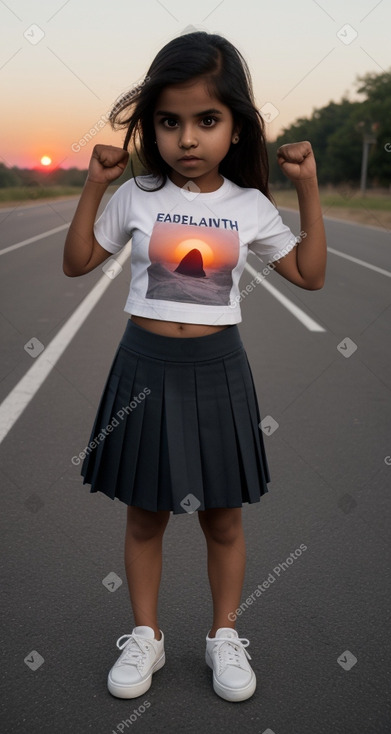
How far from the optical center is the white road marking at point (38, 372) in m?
5.61

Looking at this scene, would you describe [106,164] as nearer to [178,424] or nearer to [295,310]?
[178,424]

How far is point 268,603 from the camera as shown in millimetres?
3301

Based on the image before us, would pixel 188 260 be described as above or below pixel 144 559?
above

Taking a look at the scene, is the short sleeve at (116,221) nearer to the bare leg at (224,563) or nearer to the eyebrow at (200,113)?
the eyebrow at (200,113)

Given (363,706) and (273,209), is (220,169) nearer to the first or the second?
(273,209)

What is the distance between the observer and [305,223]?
106 inches

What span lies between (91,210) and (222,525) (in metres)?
1.06

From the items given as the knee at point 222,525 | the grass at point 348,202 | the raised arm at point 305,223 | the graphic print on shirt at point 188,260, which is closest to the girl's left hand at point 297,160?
the raised arm at point 305,223

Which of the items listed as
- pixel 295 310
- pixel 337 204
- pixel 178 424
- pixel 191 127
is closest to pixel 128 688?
pixel 178 424

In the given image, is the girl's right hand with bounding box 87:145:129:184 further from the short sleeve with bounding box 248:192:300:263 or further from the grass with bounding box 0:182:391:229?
the grass with bounding box 0:182:391:229

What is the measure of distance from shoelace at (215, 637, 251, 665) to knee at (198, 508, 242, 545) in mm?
308

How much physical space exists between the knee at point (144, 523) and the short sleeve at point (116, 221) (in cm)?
83

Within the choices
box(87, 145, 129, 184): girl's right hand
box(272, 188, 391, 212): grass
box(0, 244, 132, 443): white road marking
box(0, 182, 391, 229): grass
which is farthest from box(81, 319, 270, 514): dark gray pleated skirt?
box(272, 188, 391, 212): grass

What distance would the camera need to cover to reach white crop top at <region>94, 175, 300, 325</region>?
256 centimetres
